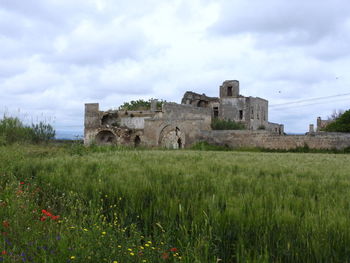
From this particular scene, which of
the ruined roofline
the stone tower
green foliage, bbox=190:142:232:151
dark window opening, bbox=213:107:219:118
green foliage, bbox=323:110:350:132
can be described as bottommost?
green foliage, bbox=190:142:232:151

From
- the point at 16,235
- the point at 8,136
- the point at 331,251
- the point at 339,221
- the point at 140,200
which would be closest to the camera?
the point at 331,251

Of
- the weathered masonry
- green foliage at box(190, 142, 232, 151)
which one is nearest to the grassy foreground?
green foliage at box(190, 142, 232, 151)

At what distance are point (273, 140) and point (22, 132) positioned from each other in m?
14.5

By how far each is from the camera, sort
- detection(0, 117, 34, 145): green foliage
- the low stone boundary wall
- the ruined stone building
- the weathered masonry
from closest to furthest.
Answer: detection(0, 117, 34, 145): green foliage
the low stone boundary wall
the weathered masonry
the ruined stone building

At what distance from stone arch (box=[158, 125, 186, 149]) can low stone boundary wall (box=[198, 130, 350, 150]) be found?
166cm

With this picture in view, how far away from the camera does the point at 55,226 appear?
11.9 feet

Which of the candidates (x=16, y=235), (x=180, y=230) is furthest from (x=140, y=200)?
(x=16, y=235)

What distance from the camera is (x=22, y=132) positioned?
19.1 m

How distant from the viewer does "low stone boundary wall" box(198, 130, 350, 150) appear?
19.2 metres

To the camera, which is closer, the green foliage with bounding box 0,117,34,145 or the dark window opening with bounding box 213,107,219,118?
the green foliage with bounding box 0,117,34,145

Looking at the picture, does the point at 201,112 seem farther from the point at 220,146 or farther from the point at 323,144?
the point at 323,144

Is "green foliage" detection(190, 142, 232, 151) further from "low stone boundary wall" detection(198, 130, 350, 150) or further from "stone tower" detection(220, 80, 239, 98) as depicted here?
"stone tower" detection(220, 80, 239, 98)

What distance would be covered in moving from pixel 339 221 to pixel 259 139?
1854cm

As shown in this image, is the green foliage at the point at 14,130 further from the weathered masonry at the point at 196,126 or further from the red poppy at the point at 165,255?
the red poppy at the point at 165,255
